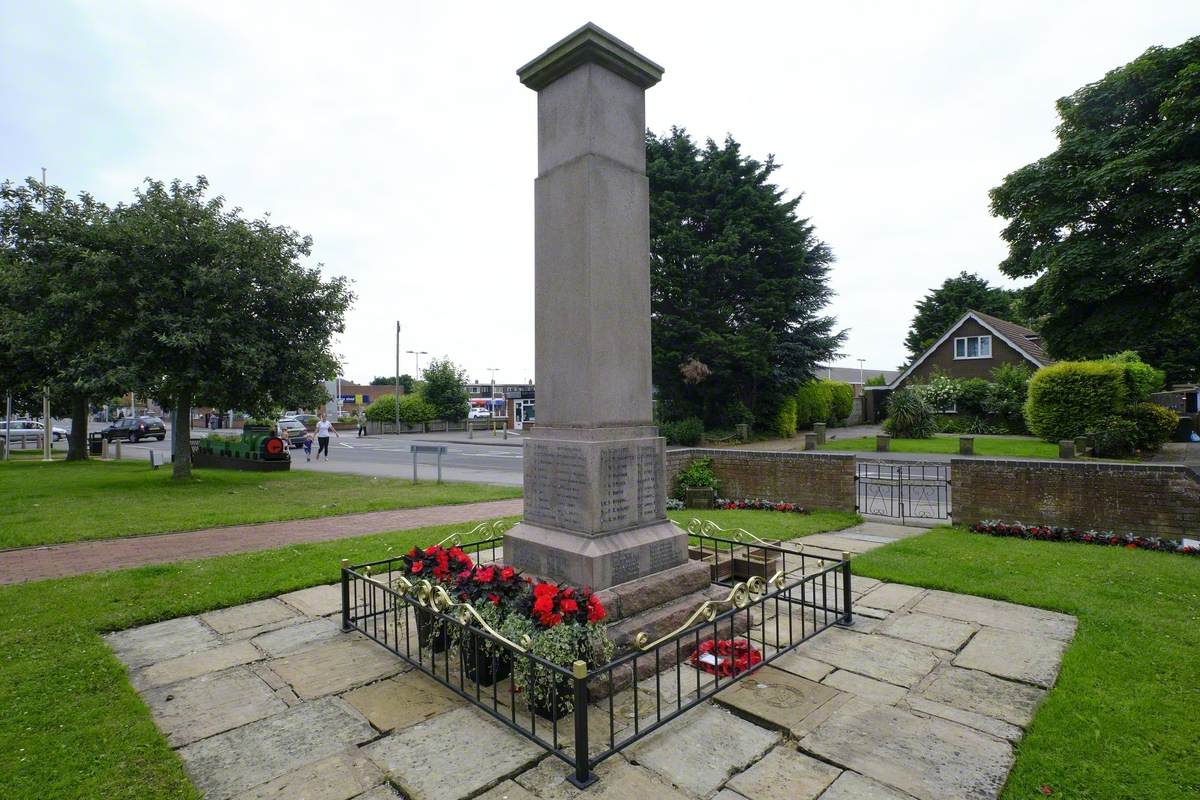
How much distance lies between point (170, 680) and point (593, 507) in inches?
132

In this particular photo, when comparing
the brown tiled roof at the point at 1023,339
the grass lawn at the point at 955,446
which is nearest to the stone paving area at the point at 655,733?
the grass lawn at the point at 955,446

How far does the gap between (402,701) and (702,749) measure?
203 centimetres

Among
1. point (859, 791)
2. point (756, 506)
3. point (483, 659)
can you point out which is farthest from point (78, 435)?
point (859, 791)

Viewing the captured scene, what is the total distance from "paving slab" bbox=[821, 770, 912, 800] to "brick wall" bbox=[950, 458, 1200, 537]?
7.92 metres

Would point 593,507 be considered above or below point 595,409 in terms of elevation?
below

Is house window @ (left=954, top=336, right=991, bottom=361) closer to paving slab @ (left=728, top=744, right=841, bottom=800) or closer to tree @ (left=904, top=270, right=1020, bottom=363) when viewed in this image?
tree @ (left=904, top=270, right=1020, bottom=363)

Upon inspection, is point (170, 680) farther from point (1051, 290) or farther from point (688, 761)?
point (1051, 290)

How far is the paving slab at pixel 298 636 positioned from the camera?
487 centimetres

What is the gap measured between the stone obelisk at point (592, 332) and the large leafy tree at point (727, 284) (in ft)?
64.5

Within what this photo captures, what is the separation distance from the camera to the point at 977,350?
3441 centimetres

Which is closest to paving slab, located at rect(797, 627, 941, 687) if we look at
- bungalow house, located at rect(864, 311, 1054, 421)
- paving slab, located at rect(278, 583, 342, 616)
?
paving slab, located at rect(278, 583, 342, 616)

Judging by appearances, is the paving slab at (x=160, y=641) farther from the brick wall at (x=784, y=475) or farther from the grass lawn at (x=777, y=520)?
the brick wall at (x=784, y=475)

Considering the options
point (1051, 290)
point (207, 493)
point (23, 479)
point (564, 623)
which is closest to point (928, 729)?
point (564, 623)

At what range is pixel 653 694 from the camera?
13.3 feet
